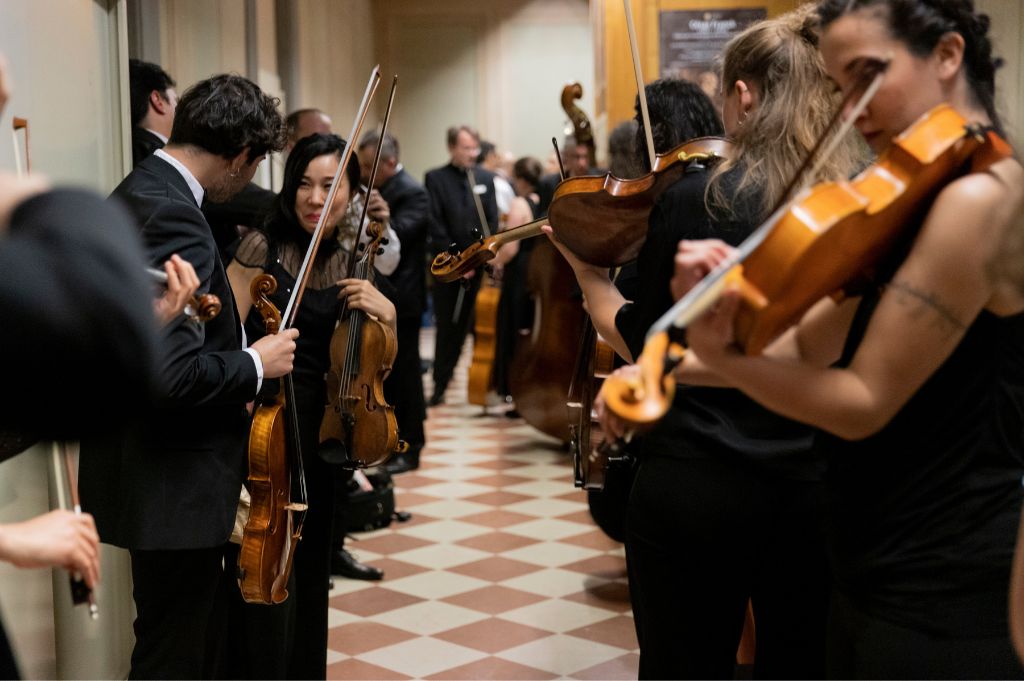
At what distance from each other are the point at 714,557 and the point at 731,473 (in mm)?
138

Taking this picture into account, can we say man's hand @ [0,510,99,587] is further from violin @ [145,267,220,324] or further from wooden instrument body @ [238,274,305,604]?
wooden instrument body @ [238,274,305,604]

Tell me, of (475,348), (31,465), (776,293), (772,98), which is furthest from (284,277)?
(475,348)

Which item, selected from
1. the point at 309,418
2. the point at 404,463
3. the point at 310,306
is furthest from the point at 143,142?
the point at 404,463

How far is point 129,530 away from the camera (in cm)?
218

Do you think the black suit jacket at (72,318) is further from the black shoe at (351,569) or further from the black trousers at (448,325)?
the black trousers at (448,325)

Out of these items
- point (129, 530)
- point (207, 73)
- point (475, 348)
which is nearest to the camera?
point (129, 530)

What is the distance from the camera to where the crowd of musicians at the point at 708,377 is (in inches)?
43.7

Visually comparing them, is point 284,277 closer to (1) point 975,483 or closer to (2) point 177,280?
(2) point 177,280

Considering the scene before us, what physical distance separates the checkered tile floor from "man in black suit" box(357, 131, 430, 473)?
44cm

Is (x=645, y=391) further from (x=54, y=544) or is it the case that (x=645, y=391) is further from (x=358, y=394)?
(x=358, y=394)

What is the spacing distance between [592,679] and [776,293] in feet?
7.29

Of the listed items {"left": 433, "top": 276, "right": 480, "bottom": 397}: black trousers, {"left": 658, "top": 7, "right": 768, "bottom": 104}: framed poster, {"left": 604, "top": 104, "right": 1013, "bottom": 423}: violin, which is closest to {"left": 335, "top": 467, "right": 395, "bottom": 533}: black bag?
{"left": 433, "top": 276, "right": 480, "bottom": 397}: black trousers

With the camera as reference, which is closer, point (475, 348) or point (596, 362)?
point (596, 362)

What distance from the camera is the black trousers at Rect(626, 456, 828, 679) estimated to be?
1808 millimetres
